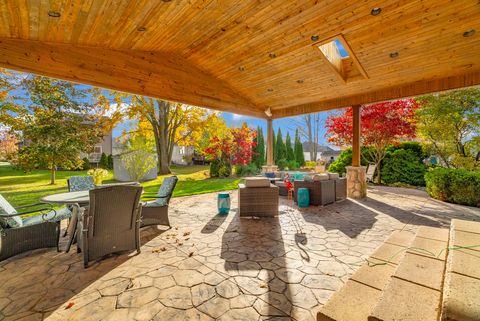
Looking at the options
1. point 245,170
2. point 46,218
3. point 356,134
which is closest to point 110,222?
point 46,218

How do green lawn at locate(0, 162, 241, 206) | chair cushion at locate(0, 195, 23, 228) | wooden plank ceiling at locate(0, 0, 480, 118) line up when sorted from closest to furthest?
1. chair cushion at locate(0, 195, 23, 228)
2. wooden plank ceiling at locate(0, 0, 480, 118)
3. green lawn at locate(0, 162, 241, 206)

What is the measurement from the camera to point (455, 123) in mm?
6703

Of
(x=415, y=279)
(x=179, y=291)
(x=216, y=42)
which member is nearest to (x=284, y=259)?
(x=179, y=291)

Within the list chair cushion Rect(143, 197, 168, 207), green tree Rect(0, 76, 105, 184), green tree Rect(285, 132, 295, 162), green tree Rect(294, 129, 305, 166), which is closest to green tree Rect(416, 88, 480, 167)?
chair cushion Rect(143, 197, 168, 207)

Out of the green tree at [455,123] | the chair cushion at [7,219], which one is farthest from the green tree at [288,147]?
the chair cushion at [7,219]

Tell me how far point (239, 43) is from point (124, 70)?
8.60ft

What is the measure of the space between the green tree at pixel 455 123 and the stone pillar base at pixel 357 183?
2.71 m

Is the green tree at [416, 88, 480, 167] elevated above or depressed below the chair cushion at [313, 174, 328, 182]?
above

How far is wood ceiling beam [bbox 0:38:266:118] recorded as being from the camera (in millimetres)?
3752

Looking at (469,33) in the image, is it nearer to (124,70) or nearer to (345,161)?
(124,70)

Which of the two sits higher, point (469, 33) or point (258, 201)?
point (469, 33)

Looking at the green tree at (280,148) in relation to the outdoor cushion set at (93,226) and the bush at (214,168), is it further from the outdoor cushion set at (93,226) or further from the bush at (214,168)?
the outdoor cushion set at (93,226)

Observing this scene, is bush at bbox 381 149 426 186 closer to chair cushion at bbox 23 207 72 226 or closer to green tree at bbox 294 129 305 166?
green tree at bbox 294 129 305 166

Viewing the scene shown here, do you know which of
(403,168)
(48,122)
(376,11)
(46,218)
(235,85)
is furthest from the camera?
(403,168)
